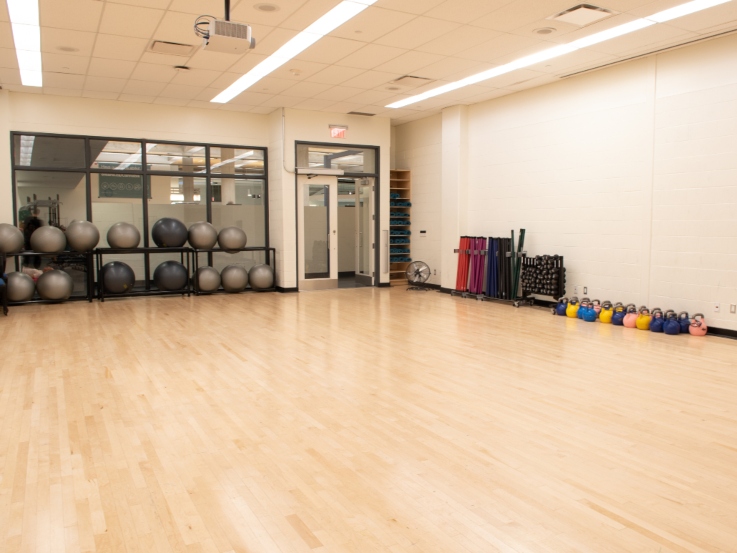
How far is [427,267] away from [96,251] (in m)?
6.00

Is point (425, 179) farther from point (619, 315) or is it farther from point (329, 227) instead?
point (619, 315)

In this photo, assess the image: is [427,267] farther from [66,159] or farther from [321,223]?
[66,159]

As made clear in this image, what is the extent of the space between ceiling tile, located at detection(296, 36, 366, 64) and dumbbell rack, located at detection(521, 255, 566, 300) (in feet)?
13.5

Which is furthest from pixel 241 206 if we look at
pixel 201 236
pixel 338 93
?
pixel 338 93

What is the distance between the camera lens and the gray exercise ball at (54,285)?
895 centimetres

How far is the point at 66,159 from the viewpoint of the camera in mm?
9688

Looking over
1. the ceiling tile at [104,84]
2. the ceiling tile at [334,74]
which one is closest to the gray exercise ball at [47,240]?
the ceiling tile at [104,84]

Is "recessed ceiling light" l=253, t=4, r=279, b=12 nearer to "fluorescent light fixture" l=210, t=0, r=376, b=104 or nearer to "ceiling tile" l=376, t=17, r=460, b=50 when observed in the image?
"fluorescent light fixture" l=210, t=0, r=376, b=104

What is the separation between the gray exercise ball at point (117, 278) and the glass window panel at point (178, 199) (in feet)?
3.04

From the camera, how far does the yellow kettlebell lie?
7508mm

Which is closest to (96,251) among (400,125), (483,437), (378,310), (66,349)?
(66,349)

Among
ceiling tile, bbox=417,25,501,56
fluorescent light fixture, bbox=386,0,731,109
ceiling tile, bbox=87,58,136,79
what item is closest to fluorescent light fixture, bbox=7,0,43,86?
ceiling tile, bbox=87,58,136,79

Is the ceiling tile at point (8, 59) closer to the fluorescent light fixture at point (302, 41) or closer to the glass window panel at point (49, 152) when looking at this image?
the glass window panel at point (49, 152)

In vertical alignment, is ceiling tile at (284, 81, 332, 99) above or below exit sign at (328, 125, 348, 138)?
above
